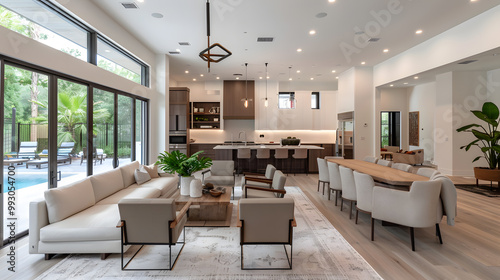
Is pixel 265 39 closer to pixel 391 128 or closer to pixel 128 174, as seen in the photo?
pixel 128 174

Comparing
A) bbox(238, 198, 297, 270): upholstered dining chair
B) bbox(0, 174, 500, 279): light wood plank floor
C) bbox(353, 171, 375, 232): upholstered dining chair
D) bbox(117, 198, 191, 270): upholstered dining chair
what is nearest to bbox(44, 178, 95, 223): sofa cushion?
Result: bbox(0, 174, 500, 279): light wood plank floor

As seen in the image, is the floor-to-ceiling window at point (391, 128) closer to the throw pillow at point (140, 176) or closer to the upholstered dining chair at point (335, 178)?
the upholstered dining chair at point (335, 178)

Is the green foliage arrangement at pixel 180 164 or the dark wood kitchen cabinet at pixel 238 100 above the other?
the dark wood kitchen cabinet at pixel 238 100

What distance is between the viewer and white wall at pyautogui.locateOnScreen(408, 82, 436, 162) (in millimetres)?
10625

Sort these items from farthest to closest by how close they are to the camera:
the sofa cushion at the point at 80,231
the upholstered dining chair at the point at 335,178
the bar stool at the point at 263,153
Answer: the bar stool at the point at 263,153 < the upholstered dining chair at the point at 335,178 < the sofa cushion at the point at 80,231

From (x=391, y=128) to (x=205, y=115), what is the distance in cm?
895

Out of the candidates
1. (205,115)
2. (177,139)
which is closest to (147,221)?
(177,139)

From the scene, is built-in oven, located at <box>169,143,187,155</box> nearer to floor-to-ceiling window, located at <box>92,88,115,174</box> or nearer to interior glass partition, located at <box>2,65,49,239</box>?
floor-to-ceiling window, located at <box>92,88,115,174</box>

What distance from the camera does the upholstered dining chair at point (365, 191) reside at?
3411 mm

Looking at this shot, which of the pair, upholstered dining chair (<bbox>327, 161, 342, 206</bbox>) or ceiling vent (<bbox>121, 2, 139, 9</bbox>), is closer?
ceiling vent (<bbox>121, 2, 139, 9</bbox>)

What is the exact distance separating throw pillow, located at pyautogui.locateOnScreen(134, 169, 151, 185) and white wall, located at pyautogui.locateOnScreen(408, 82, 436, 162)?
11.4 meters

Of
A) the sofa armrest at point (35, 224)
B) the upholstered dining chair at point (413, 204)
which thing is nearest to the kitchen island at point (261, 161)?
the upholstered dining chair at point (413, 204)

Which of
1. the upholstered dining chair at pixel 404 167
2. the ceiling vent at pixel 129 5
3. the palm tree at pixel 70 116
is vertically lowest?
the upholstered dining chair at pixel 404 167

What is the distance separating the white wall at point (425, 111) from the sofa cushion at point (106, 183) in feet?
39.0
